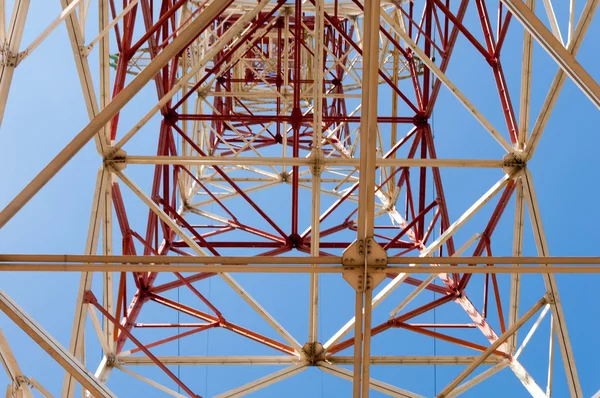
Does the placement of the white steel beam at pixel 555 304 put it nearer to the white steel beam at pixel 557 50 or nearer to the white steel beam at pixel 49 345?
the white steel beam at pixel 557 50

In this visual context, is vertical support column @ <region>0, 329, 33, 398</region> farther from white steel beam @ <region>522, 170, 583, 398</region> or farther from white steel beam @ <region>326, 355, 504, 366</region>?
white steel beam @ <region>522, 170, 583, 398</region>

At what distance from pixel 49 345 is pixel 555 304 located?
7.74 m

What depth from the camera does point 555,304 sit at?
1074cm

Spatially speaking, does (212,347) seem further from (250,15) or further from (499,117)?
(250,15)

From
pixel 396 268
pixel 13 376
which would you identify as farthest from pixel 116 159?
pixel 396 268

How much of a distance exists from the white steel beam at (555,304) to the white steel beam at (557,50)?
3.67 m

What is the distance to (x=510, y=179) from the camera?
11.7 m

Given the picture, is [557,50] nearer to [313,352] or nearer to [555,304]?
[555,304]

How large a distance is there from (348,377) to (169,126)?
23.5ft

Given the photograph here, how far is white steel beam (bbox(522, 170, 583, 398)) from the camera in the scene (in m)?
9.98

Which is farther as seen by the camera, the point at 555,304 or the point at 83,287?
the point at 555,304

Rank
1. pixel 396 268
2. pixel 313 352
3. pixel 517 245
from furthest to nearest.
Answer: pixel 313 352 → pixel 517 245 → pixel 396 268

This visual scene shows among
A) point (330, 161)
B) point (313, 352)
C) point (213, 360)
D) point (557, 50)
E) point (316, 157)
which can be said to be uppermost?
point (316, 157)

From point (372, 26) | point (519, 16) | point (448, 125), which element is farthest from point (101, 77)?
point (448, 125)
